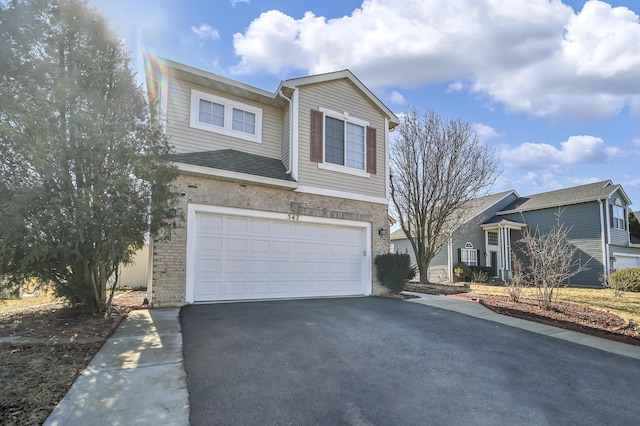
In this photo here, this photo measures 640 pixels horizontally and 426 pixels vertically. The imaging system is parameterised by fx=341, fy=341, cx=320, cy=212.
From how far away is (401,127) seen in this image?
1647 cm

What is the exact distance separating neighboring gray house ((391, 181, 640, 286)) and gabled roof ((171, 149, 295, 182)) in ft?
45.2

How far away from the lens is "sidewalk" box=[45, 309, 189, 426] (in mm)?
2893

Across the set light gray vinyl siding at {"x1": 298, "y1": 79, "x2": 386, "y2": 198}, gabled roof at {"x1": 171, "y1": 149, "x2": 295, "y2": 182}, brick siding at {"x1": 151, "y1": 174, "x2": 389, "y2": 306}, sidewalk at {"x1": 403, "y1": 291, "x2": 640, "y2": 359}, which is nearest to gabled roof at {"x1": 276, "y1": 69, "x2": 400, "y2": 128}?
light gray vinyl siding at {"x1": 298, "y1": 79, "x2": 386, "y2": 198}

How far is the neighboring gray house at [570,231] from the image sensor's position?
823 inches

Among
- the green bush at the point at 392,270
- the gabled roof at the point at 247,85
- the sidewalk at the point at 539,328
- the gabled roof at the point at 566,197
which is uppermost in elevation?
the gabled roof at the point at 247,85

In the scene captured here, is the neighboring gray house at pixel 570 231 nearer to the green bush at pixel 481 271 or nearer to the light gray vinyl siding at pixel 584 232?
the light gray vinyl siding at pixel 584 232

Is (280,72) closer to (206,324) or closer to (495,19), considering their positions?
(495,19)

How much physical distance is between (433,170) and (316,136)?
25.5 feet

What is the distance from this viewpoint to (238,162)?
9391 millimetres

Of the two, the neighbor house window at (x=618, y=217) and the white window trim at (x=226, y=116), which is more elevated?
the white window trim at (x=226, y=116)

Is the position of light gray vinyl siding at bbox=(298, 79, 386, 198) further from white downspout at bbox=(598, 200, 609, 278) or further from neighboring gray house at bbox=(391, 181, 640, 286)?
white downspout at bbox=(598, 200, 609, 278)

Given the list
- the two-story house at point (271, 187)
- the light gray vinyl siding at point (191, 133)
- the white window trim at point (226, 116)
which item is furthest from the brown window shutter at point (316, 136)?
the white window trim at point (226, 116)

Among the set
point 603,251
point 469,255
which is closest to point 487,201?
point 469,255

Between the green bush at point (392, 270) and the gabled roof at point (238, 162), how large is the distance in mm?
4043
